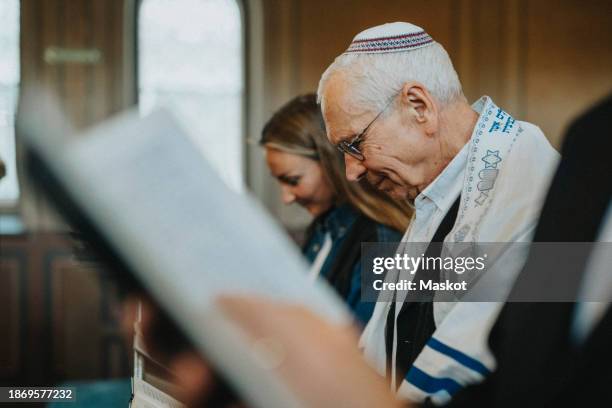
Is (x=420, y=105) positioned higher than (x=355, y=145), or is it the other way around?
(x=420, y=105)

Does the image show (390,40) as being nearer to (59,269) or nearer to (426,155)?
(426,155)

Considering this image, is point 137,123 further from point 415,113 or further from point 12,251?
point 12,251

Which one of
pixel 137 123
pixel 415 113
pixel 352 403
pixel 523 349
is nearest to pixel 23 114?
pixel 137 123

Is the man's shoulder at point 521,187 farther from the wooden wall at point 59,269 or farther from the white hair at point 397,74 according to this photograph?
the wooden wall at point 59,269

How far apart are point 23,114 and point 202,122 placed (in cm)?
502

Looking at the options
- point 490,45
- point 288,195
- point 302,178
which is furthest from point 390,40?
point 490,45

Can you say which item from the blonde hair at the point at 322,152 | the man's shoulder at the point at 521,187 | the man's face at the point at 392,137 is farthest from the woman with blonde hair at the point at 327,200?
the man's shoulder at the point at 521,187

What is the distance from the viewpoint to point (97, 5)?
516cm

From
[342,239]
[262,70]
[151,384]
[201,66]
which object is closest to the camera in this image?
[151,384]

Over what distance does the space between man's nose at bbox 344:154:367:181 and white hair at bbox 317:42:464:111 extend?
205 millimetres

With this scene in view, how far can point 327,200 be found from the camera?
288 centimetres

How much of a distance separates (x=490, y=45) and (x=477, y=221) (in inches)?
175

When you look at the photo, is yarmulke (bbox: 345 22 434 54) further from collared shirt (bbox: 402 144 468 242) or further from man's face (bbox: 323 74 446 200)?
collared shirt (bbox: 402 144 468 242)

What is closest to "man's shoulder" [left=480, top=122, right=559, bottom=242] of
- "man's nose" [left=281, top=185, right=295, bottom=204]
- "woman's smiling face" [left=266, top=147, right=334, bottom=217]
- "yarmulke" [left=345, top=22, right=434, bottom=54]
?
"yarmulke" [left=345, top=22, right=434, bottom=54]
